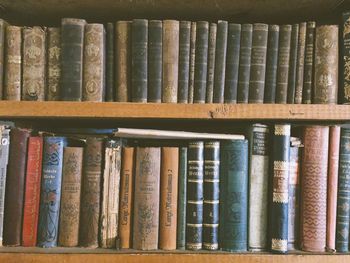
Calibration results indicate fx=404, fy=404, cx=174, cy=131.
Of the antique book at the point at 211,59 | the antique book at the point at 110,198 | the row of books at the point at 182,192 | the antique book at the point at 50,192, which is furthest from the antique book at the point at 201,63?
the antique book at the point at 50,192

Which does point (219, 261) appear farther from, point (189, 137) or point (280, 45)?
point (280, 45)

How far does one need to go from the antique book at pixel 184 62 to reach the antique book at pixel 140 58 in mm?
76

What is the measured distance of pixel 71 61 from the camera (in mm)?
885

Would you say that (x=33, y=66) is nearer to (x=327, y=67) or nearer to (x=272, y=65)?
(x=272, y=65)

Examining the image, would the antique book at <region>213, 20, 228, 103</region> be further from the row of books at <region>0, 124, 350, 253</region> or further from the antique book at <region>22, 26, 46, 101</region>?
the antique book at <region>22, 26, 46, 101</region>

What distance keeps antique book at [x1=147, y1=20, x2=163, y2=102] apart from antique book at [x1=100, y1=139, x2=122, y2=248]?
5.6 inches

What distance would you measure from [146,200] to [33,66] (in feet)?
1.27

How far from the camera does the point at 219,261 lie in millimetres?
861

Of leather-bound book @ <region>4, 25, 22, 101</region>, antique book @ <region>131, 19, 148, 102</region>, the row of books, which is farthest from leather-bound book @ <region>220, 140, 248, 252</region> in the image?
leather-bound book @ <region>4, 25, 22, 101</region>

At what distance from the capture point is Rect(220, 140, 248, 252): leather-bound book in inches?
34.8

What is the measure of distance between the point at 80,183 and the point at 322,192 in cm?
54

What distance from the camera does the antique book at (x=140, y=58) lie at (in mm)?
893

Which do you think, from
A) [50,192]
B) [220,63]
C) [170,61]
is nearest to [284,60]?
[220,63]

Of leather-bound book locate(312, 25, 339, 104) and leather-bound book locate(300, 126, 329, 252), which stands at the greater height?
leather-bound book locate(312, 25, 339, 104)
